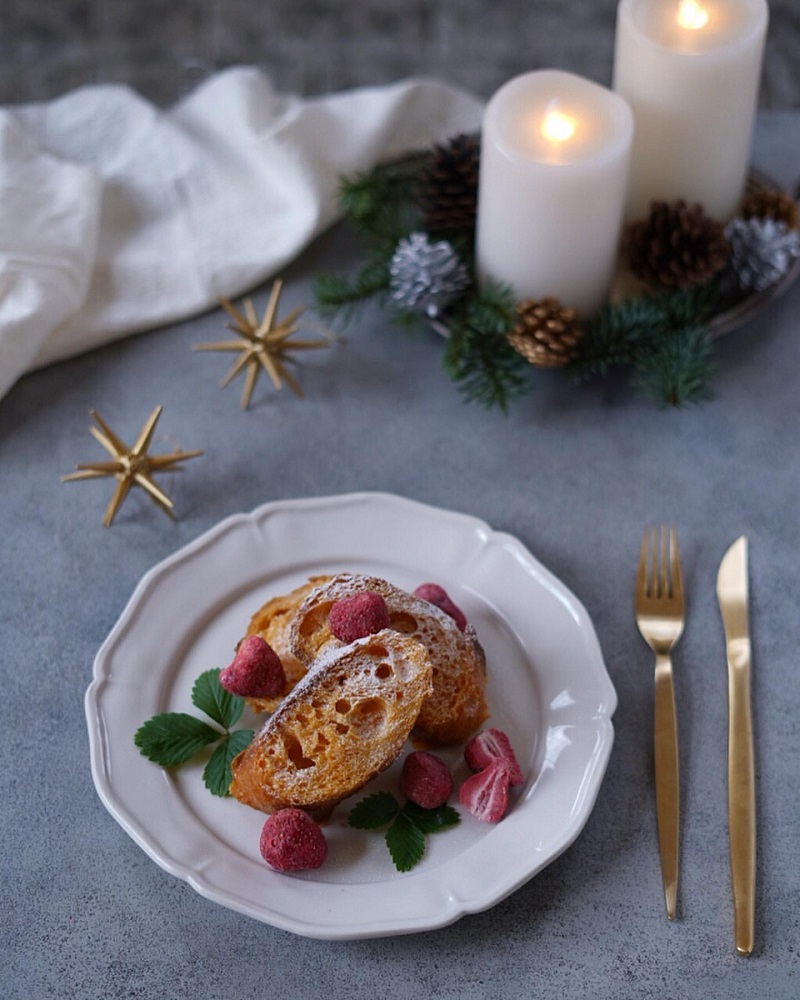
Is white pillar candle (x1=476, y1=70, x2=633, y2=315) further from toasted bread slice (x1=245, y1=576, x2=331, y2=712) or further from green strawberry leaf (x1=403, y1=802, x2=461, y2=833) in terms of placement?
green strawberry leaf (x1=403, y1=802, x2=461, y2=833)

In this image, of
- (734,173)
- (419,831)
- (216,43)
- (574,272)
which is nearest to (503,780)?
(419,831)

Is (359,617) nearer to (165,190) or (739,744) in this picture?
(739,744)

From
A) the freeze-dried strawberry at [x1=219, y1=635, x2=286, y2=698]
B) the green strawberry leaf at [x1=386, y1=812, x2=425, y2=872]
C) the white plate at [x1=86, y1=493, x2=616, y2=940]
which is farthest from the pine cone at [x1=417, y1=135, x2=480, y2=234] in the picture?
the green strawberry leaf at [x1=386, y1=812, x2=425, y2=872]

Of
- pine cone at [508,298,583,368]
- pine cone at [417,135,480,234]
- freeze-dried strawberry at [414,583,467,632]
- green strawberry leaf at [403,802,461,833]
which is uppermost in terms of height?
pine cone at [417,135,480,234]

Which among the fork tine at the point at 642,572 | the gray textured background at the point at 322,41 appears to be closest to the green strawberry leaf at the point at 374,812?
the fork tine at the point at 642,572

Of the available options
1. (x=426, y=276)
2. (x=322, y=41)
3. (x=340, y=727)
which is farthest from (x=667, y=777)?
(x=322, y=41)

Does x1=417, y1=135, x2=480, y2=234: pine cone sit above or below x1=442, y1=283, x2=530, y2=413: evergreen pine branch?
above

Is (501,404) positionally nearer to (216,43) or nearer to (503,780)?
(503,780)
